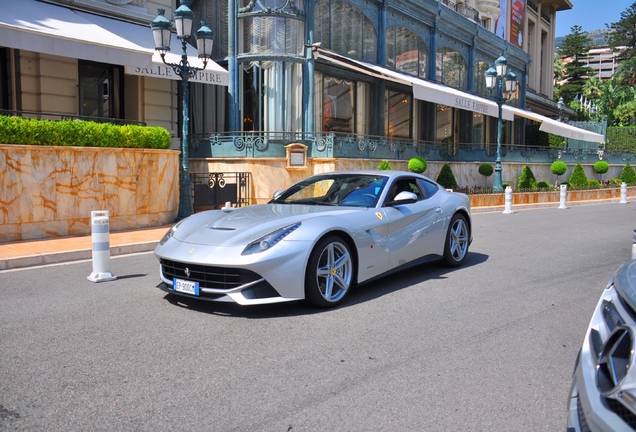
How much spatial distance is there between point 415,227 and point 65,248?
20.1ft

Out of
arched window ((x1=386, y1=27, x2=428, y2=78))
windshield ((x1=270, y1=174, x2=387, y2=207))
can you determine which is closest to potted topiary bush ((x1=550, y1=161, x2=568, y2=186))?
arched window ((x1=386, y1=27, x2=428, y2=78))

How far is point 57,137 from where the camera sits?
11.4 meters

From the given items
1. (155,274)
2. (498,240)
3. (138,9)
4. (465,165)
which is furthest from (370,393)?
(465,165)

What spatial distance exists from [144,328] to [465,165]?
71.6 ft

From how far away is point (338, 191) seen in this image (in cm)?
A: 702

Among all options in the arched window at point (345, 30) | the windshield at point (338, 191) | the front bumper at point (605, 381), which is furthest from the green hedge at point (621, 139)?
the front bumper at point (605, 381)

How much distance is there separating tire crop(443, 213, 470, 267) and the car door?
0.23 meters

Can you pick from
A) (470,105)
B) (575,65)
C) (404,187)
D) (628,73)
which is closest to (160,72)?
(404,187)

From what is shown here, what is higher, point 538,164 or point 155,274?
point 538,164

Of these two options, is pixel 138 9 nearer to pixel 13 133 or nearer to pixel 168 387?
pixel 13 133

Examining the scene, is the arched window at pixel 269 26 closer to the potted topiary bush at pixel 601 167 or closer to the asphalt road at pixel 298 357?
the asphalt road at pixel 298 357

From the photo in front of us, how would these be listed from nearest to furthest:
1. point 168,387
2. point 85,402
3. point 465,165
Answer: point 85,402 < point 168,387 < point 465,165

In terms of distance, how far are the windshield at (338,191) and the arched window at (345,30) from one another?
14674 mm

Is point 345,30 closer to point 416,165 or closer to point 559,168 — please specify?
point 416,165
